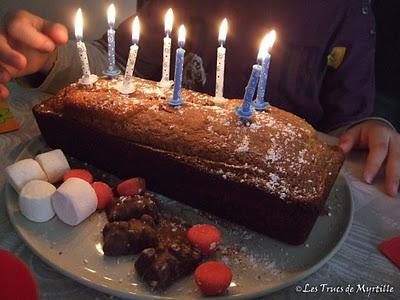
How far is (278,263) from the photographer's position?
2.84 feet

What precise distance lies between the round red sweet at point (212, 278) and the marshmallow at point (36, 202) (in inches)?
13.8

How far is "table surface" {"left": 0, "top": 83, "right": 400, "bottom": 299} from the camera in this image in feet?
2.62

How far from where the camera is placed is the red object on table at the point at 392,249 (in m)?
0.90

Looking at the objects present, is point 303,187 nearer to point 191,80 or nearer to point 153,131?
point 153,131

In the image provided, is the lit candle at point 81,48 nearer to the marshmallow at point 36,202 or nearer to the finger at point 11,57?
the finger at point 11,57

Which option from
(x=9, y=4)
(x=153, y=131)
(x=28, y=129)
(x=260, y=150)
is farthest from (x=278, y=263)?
(x=9, y=4)

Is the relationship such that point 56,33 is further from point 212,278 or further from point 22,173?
point 212,278

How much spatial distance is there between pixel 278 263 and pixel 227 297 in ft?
0.51

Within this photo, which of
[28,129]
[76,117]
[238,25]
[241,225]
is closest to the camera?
[241,225]

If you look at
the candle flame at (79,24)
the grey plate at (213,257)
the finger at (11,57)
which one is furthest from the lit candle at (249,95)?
the finger at (11,57)

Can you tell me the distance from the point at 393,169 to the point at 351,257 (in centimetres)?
34

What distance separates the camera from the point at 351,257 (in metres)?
0.90

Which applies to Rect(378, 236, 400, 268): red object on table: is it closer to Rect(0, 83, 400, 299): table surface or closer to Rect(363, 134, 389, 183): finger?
Rect(0, 83, 400, 299): table surface

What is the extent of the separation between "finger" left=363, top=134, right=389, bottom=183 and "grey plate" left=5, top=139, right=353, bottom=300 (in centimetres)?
15
